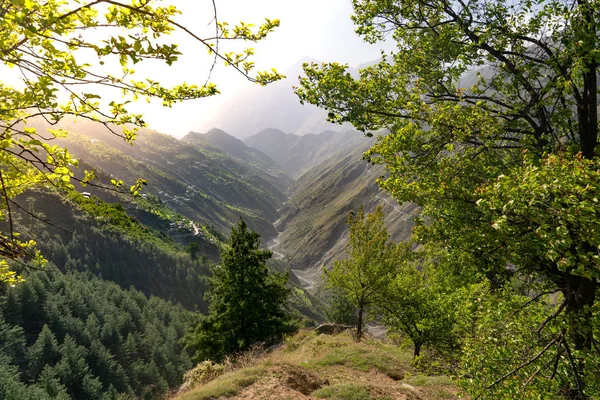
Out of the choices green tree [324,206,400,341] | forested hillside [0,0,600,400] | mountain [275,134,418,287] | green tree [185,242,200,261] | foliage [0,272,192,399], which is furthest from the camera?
mountain [275,134,418,287]

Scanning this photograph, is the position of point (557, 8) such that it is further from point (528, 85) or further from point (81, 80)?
point (81, 80)

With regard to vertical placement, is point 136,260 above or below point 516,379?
below

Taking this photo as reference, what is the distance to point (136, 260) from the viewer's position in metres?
89.0

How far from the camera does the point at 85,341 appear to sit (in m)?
47.5

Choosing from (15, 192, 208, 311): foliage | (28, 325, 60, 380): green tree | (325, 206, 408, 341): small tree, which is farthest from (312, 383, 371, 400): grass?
(15, 192, 208, 311): foliage

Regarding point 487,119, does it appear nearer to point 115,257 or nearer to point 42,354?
point 42,354

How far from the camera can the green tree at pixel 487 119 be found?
18.2ft

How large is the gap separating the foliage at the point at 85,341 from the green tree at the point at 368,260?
3024 cm

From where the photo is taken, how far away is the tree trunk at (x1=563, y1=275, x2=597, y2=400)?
213 inches

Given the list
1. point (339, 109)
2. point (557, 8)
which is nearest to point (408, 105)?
point (339, 109)

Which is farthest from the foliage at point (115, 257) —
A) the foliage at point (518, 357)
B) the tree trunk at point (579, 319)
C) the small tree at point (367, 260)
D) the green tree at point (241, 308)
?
the tree trunk at point (579, 319)

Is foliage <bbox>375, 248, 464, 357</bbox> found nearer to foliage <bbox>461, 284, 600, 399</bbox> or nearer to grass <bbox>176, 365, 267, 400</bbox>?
foliage <bbox>461, 284, 600, 399</bbox>

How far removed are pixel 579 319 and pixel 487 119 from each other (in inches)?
177

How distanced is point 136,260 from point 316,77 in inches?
3718
